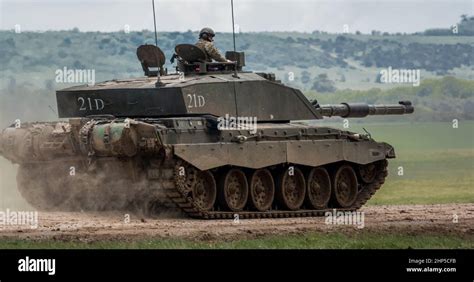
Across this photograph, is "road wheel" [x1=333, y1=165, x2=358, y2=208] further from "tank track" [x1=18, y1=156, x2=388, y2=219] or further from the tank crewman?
the tank crewman

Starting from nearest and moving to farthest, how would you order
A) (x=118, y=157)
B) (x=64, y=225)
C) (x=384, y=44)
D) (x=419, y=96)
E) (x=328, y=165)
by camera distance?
(x=64, y=225) < (x=118, y=157) < (x=328, y=165) < (x=419, y=96) < (x=384, y=44)

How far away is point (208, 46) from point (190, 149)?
3283 millimetres

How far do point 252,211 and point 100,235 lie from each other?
231 inches

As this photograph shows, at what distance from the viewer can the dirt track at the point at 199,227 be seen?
23609mm

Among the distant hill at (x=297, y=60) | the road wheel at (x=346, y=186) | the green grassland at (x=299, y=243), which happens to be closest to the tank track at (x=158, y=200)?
the road wheel at (x=346, y=186)

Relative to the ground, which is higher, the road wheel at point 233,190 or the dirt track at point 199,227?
the road wheel at point 233,190

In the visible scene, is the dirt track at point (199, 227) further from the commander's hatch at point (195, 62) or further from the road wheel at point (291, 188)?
the commander's hatch at point (195, 62)

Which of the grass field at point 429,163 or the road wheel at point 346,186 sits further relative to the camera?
the grass field at point 429,163

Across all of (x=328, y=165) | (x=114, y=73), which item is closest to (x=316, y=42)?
(x=114, y=73)

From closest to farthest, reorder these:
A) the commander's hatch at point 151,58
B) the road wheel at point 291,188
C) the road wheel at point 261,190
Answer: the road wheel at point 261,190, the road wheel at point 291,188, the commander's hatch at point 151,58

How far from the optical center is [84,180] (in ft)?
93.4

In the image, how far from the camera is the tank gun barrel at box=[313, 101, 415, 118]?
3291 cm

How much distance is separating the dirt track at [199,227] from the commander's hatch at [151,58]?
335 centimetres

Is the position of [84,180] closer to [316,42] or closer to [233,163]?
[233,163]
